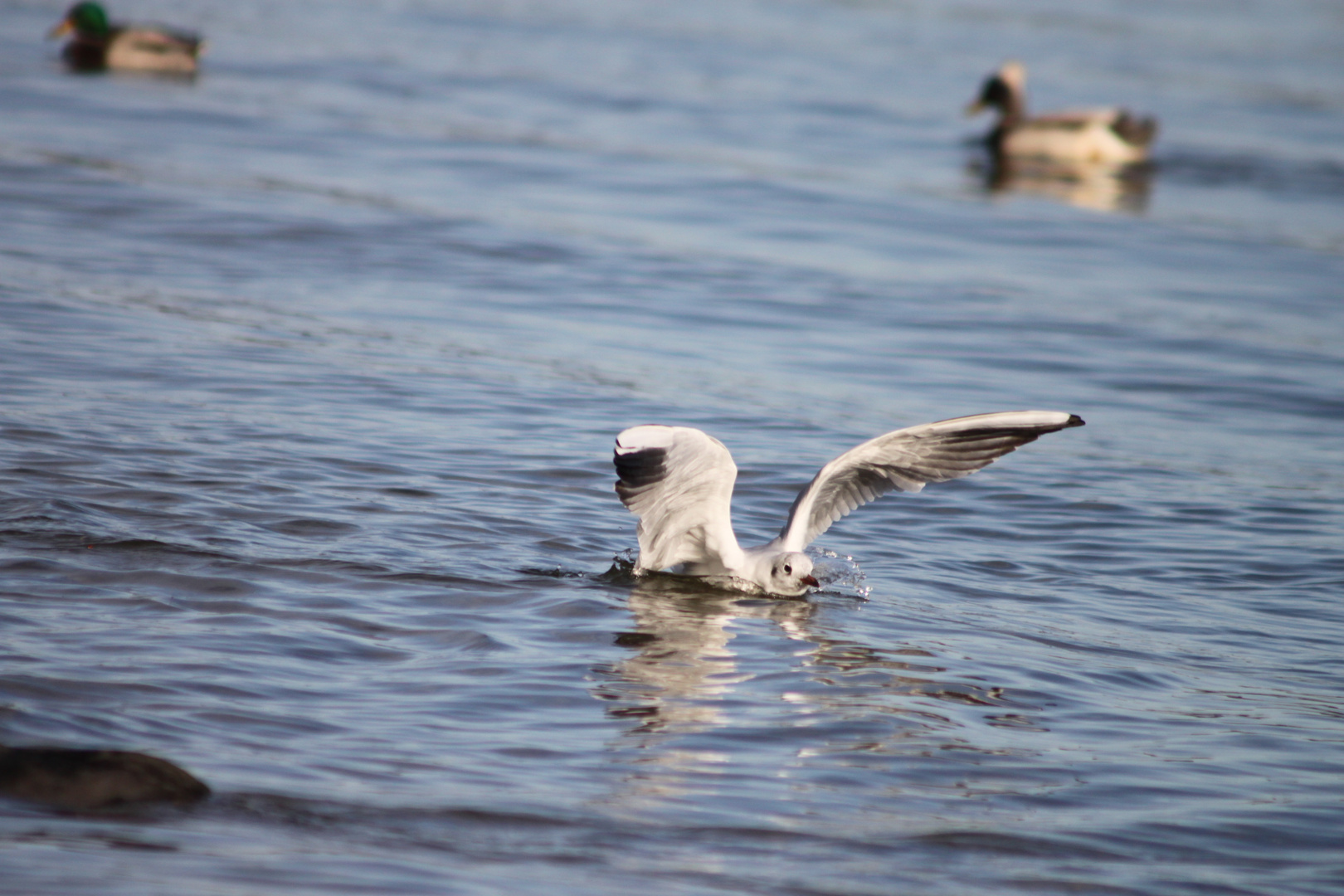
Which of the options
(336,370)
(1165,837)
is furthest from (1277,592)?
(336,370)

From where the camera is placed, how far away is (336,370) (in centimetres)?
1068

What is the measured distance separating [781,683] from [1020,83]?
1851 cm

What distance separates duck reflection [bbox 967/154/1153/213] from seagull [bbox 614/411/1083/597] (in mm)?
12681

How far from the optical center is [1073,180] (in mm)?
22453

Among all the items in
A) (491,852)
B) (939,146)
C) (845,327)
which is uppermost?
(939,146)

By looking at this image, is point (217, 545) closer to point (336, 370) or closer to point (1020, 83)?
point (336, 370)

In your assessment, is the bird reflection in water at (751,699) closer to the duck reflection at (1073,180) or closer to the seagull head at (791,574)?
the seagull head at (791,574)

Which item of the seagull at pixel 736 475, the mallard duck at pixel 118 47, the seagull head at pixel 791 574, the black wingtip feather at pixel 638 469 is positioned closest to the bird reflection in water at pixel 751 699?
the seagull head at pixel 791 574

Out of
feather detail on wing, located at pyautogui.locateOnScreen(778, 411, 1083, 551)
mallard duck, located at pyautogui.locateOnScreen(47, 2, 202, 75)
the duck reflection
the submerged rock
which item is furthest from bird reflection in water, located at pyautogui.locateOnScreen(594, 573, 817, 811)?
mallard duck, located at pyautogui.locateOnScreen(47, 2, 202, 75)

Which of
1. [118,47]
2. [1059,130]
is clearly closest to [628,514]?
[1059,130]

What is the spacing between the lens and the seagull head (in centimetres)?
726

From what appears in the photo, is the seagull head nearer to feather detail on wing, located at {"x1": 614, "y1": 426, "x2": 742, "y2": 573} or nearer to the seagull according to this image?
the seagull

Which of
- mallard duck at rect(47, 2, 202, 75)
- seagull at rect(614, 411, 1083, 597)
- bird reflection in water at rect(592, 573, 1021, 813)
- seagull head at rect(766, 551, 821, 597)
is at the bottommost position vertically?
bird reflection in water at rect(592, 573, 1021, 813)

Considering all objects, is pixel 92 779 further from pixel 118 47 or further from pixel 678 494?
pixel 118 47
